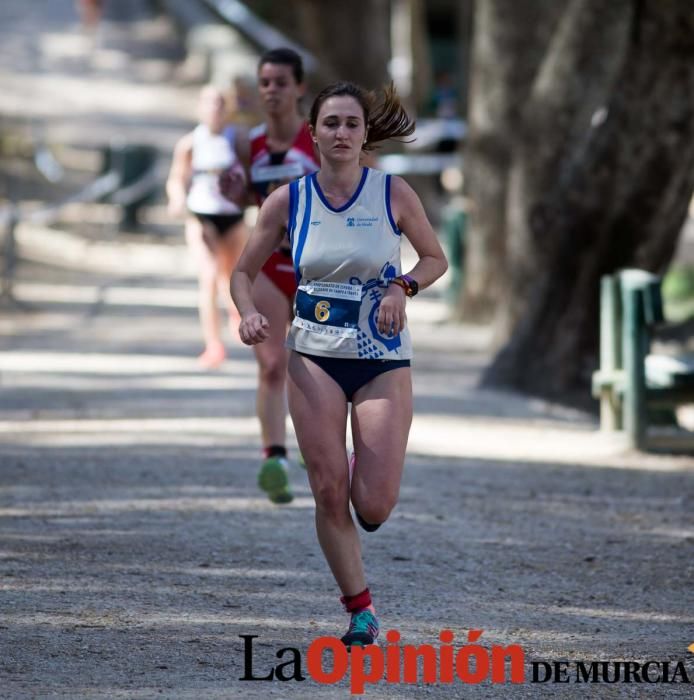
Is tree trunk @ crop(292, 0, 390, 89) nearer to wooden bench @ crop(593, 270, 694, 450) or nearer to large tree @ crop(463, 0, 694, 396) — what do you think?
large tree @ crop(463, 0, 694, 396)

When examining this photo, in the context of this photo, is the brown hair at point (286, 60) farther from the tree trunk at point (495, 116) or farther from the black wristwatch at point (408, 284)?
the tree trunk at point (495, 116)

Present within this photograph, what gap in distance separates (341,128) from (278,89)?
275 centimetres

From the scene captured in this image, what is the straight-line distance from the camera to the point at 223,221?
13062 mm

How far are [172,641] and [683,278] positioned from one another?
56.5 feet

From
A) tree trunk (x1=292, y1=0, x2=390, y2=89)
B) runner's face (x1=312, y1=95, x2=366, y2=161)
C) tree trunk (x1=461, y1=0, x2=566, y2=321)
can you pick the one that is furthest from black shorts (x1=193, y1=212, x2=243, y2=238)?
tree trunk (x1=292, y1=0, x2=390, y2=89)

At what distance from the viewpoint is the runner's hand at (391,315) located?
6.04 metres

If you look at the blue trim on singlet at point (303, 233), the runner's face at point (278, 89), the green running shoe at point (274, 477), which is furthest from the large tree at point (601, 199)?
the blue trim on singlet at point (303, 233)

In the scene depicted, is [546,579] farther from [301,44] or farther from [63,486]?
[301,44]

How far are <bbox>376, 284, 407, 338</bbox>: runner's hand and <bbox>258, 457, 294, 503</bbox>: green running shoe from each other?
2.71m

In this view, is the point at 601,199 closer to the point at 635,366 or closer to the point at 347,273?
the point at 635,366

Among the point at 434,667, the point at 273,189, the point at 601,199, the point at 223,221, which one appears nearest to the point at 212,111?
the point at 223,221

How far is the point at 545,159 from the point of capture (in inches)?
637

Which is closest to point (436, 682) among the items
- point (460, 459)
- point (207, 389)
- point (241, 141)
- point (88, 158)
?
point (241, 141)

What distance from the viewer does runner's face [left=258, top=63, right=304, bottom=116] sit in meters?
8.90
